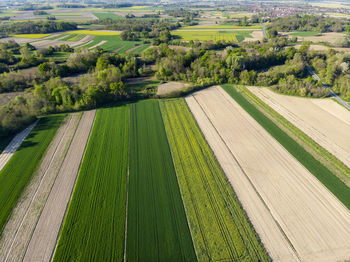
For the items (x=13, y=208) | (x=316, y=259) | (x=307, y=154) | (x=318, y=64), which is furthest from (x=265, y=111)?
(x=13, y=208)

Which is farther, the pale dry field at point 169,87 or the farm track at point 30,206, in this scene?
the pale dry field at point 169,87

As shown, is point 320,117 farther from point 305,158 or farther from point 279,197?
point 279,197

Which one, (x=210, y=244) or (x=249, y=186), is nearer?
(x=210, y=244)

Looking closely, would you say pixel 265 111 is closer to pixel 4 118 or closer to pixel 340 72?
pixel 340 72

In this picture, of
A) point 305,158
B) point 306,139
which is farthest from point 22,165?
point 306,139

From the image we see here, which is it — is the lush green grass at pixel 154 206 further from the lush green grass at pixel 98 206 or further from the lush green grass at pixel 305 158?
the lush green grass at pixel 305 158

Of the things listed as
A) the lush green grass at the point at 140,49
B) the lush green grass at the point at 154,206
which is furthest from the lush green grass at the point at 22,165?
the lush green grass at the point at 140,49
